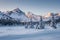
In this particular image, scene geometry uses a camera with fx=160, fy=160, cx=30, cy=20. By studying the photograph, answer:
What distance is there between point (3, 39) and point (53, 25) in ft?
83.9

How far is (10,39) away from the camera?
75.4 feet

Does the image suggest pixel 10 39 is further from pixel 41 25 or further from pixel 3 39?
pixel 41 25

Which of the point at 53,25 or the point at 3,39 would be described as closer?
the point at 3,39

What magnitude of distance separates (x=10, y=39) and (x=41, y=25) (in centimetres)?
2133

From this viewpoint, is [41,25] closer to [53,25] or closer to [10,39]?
[53,25]

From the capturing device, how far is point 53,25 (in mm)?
45938

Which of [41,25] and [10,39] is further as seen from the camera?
[41,25]

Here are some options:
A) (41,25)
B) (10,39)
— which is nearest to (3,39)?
(10,39)

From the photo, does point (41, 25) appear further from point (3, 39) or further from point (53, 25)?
point (3, 39)

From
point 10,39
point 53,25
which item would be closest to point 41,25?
point 53,25

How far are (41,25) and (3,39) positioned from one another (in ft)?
72.0

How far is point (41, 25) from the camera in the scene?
43.4 m

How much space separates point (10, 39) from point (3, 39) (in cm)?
101
